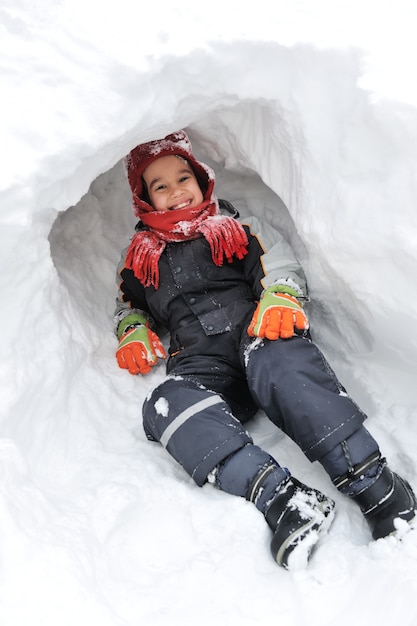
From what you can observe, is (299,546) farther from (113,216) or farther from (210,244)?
(113,216)

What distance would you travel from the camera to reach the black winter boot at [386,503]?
1188 millimetres

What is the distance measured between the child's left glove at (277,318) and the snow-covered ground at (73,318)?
16 centimetres

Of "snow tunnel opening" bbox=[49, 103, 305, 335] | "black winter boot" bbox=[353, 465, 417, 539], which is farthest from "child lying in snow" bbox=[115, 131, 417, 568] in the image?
"snow tunnel opening" bbox=[49, 103, 305, 335]

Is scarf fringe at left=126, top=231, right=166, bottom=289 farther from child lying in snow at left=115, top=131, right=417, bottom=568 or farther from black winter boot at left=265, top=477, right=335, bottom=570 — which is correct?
black winter boot at left=265, top=477, right=335, bottom=570

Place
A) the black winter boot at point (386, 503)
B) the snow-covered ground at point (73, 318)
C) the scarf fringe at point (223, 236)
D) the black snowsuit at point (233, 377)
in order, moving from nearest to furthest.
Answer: the snow-covered ground at point (73, 318) → the black winter boot at point (386, 503) → the black snowsuit at point (233, 377) → the scarf fringe at point (223, 236)

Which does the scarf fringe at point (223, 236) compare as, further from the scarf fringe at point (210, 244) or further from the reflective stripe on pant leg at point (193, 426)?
the reflective stripe on pant leg at point (193, 426)

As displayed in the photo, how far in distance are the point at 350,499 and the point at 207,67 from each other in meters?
1.16

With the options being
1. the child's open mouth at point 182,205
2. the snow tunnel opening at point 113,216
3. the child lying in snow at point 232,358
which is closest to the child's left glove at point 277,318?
the child lying in snow at point 232,358

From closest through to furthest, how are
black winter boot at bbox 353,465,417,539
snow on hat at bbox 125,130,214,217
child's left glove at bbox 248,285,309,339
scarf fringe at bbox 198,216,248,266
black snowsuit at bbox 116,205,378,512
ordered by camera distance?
black winter boot at bbox 353,465,417,539, black snowsuit at bbox 116,205,378,512, child's left glove at bbox 248,285,309,339, scarf fringe at bbox 198,216,248,266, snow on hat at bbox 125,130,214,217

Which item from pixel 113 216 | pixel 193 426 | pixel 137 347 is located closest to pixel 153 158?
pixel 113 216

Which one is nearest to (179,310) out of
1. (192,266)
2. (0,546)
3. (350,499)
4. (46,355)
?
(192,266)

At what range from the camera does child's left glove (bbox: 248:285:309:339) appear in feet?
4.75

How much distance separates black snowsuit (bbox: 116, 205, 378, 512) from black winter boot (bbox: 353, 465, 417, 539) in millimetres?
69

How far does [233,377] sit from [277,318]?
257mm
